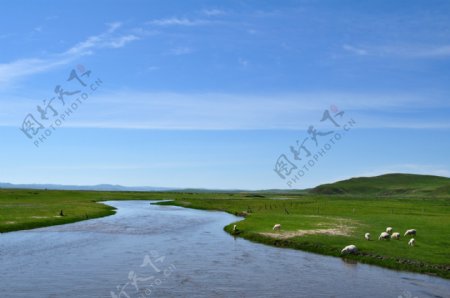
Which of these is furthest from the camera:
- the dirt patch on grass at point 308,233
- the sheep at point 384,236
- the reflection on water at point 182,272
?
the dirt patch on grass at point 308,233

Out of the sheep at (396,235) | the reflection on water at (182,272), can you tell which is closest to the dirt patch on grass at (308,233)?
the reflection on water at (182,272)


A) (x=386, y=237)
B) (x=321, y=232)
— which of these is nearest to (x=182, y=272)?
(x=321, y=232)

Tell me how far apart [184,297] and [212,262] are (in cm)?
1214

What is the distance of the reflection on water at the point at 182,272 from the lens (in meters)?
29.5

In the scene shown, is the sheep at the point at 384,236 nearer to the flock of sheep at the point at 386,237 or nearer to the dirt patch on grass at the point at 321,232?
the flock of sheep at the point at 386,237

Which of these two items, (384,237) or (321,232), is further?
(321,232)

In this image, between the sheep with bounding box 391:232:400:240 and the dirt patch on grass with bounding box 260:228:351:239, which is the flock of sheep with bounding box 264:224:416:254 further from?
the dirt patch on grass with bounding box 260:228:351:239

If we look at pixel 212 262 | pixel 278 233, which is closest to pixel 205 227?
pixel 278 233

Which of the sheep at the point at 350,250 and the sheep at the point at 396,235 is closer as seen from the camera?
the sheep at the point at 350,250

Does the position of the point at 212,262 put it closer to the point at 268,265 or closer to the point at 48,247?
the point at 268,265

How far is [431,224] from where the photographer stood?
201 feet

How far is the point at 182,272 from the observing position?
35.4 metres

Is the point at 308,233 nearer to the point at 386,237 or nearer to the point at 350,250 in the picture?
the point at 386,237

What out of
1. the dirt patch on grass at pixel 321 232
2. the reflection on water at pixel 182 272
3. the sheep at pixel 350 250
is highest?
the dirt patch on grass at pixel 321 232
